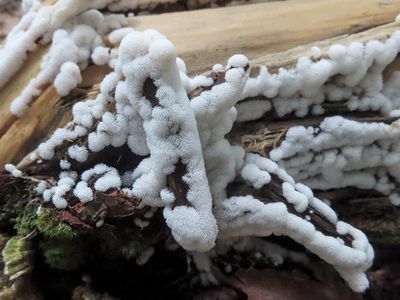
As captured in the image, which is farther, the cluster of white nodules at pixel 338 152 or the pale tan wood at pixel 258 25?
the pale tan wood at pixel 258 25

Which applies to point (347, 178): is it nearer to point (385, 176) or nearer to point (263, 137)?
point (385, 176)

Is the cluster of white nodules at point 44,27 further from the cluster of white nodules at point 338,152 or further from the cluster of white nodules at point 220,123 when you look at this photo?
the cluster of white nodules at point 338,152

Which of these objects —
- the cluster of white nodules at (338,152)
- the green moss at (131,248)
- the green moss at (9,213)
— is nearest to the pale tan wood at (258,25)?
the cluster of white nodules at (338,152)

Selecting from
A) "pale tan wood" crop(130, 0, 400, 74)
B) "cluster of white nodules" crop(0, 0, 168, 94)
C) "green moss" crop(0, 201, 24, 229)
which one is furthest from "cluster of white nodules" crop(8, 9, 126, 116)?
"green moss" crop(0, 201, 24, 229)

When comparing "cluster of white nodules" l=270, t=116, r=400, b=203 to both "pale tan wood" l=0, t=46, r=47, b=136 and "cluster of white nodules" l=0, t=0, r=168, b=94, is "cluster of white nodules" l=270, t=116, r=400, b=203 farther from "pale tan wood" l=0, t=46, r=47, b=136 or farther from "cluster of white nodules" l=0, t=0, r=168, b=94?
"pale tan wood" l=0, t=46, r=47, b=136

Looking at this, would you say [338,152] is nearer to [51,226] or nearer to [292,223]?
[292,223]
